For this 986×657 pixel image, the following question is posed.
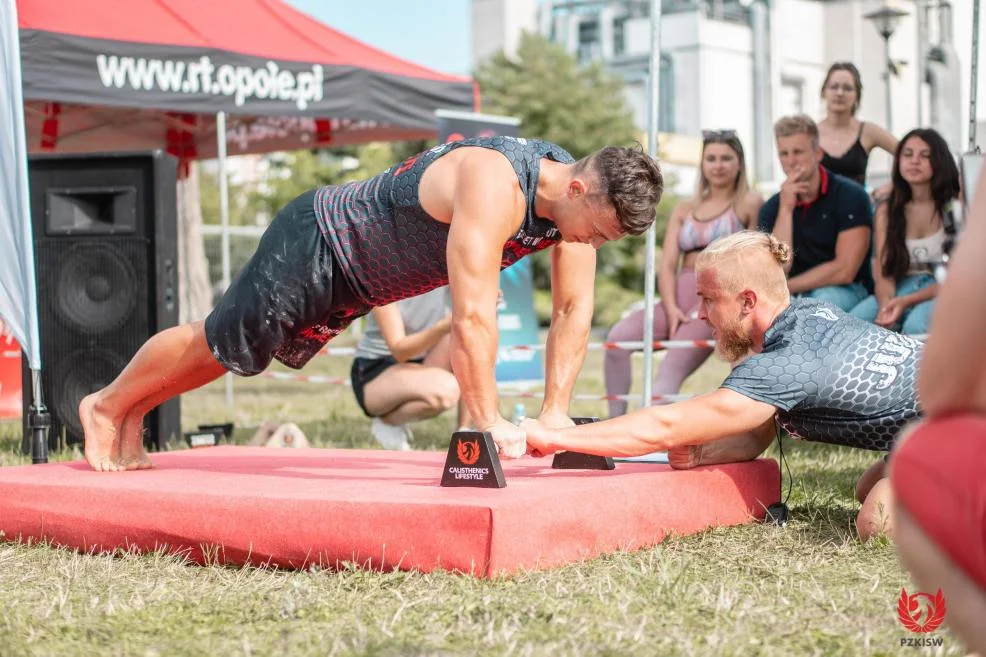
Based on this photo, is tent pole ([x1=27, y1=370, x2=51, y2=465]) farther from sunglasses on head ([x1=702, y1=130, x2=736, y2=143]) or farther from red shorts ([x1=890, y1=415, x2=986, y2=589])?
red shorts ([x1=890, y1=415, x2=986, y2=589])

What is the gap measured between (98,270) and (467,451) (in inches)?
125

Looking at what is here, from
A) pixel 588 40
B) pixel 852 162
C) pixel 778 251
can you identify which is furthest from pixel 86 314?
pixel 588 40

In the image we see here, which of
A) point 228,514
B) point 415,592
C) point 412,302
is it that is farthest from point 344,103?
point 415,592

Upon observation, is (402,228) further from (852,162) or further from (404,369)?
(852,162)

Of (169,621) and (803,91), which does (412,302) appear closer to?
(169,621)

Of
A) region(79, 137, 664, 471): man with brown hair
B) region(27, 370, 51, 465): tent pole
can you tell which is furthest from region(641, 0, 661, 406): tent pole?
region(27, 370, 51, 465): tent pole

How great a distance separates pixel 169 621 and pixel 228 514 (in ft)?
2.01

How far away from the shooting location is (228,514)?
313 cm

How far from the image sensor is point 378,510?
2.91 m

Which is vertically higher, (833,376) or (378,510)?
(833,376)

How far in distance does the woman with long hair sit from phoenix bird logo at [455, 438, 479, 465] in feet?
12.5

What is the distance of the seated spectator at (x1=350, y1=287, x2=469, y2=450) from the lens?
568 centimetres

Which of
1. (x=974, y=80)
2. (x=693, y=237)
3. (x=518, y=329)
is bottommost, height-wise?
(x=518, y=329)

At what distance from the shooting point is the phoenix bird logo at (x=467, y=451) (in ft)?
10.2
